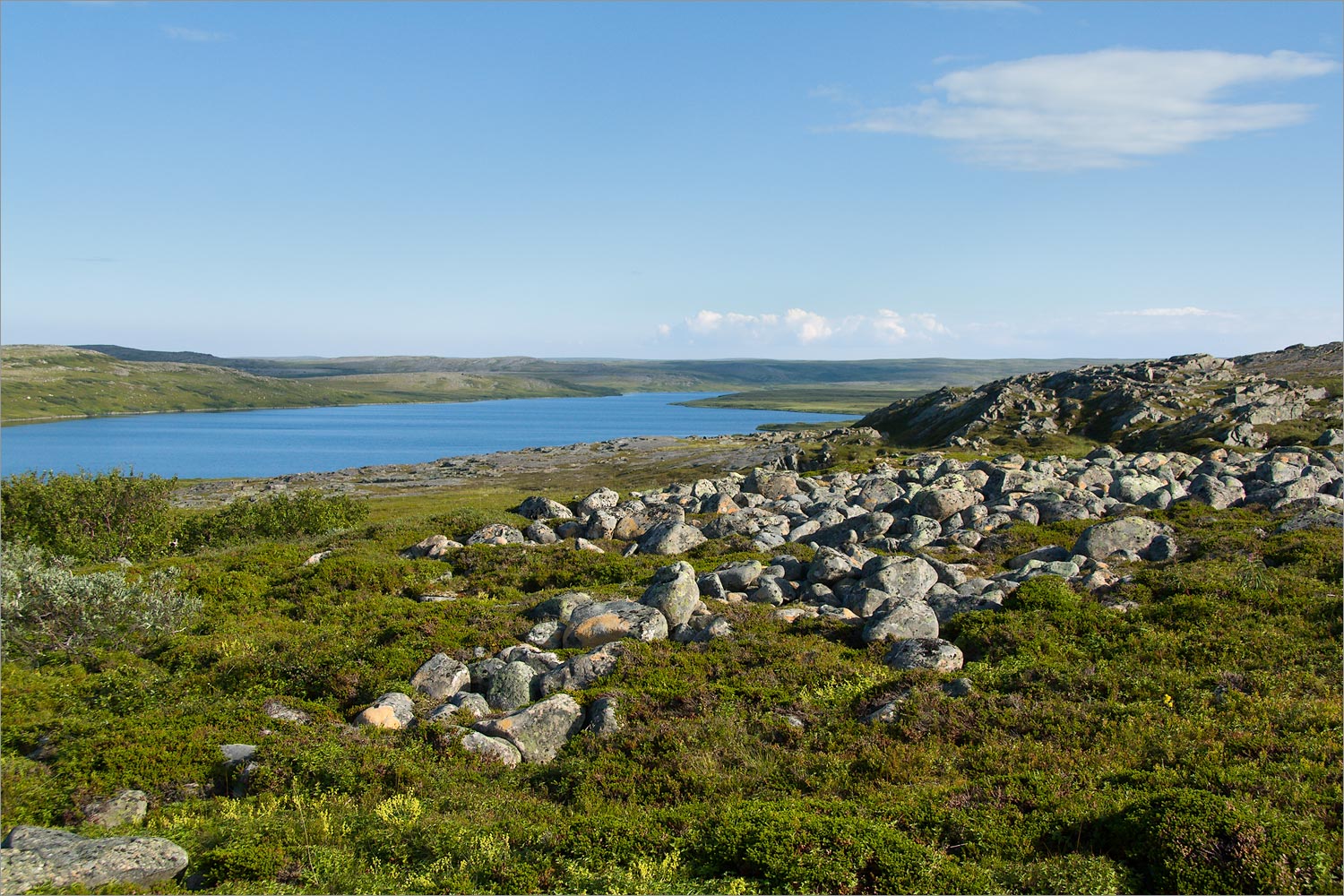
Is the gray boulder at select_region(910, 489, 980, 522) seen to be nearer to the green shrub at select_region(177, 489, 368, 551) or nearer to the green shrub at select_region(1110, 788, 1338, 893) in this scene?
the green shrub at select_region(1110, 788, 1338, 893)

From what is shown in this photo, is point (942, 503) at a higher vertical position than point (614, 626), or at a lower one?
higher

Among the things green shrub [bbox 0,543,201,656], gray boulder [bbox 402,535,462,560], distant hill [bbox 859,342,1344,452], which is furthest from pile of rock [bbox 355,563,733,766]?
distant hill [bbox 859,342,1344,452]

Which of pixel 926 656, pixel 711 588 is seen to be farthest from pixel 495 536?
pixel 926 656

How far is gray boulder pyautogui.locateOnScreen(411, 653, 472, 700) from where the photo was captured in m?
18.2

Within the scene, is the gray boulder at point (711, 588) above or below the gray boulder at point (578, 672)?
above

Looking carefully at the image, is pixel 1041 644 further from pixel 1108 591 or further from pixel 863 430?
pixel 863 430

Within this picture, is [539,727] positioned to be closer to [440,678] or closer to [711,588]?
[440,678]

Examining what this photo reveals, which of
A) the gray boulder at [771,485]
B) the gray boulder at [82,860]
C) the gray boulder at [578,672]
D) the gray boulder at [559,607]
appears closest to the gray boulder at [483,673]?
the gray boulder at [578,672]

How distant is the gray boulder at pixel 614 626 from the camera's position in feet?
68.6

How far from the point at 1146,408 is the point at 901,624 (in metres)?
121

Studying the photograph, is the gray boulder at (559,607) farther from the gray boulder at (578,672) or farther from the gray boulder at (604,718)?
the gray boulder at (604,718)

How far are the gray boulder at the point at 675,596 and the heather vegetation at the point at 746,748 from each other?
3.92 feet

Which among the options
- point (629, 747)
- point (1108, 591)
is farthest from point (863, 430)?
point (629, 747)

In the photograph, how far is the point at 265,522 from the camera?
45.8m
